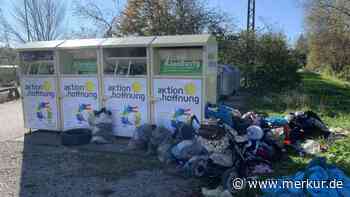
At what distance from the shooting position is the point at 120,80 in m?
5.68

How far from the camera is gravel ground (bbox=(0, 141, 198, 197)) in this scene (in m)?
3.52

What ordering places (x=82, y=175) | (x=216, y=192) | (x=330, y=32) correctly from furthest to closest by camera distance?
(x=330, y=32) < (x=82, y=175) < (x=216, y=192)

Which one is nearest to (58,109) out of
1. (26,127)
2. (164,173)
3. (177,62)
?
(26,127)

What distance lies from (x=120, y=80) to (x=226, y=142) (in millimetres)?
2617

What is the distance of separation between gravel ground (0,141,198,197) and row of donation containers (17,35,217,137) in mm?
1114

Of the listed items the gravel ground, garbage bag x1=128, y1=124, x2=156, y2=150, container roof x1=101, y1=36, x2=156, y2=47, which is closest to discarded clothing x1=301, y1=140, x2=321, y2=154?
the gravel ground

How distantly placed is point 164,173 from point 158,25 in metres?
12.0

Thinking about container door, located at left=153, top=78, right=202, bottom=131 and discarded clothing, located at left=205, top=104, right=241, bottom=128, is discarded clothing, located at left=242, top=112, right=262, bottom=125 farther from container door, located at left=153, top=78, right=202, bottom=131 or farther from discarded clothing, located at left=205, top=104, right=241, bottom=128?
container door, located at left=153, top=78, right=202, bottom=131

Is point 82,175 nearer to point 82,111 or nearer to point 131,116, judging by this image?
point 131,116

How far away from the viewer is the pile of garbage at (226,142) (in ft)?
12.6

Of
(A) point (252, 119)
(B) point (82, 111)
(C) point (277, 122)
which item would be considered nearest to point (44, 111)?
(B) point (82, 111)

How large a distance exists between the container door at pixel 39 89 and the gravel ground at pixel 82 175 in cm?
126

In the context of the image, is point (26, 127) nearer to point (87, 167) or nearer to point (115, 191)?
point (87, 167)

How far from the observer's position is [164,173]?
4.08 metres
